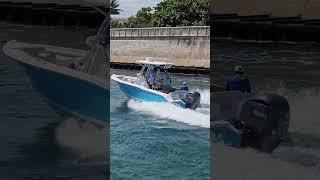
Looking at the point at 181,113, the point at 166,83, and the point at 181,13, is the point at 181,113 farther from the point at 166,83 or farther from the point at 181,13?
the point at 181,13

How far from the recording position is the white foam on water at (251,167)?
13.8ft

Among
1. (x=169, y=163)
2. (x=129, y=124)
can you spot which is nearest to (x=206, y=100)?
(x=129, y=124)

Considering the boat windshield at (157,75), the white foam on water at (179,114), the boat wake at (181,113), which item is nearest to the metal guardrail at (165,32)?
the boat windshield at (157,75)

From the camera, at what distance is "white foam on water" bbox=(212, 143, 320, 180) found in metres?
4.22

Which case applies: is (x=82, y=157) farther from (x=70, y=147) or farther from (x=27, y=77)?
(x=27, y=77)

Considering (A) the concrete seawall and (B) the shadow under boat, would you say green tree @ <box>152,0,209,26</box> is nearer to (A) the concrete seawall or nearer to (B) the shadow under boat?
(A) the concrete seawall

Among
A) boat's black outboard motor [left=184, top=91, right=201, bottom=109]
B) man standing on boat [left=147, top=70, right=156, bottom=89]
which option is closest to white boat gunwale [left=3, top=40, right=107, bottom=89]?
boat's black outboard motor [left=184, top=91, right=201, bottom=109]

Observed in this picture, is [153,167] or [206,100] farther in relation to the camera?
[206,100]

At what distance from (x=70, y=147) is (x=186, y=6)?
→ 2568 centimetres

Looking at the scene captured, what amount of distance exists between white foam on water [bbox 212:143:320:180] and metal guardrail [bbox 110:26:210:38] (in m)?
17.6

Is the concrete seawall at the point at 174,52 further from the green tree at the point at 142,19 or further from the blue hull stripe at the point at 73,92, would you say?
the blue hull stripe at the point at 73,92

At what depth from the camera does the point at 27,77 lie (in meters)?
4.43

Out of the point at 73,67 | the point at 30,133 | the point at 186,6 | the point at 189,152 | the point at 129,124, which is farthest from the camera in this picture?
the point at 186,6

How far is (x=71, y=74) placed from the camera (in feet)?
15.5
